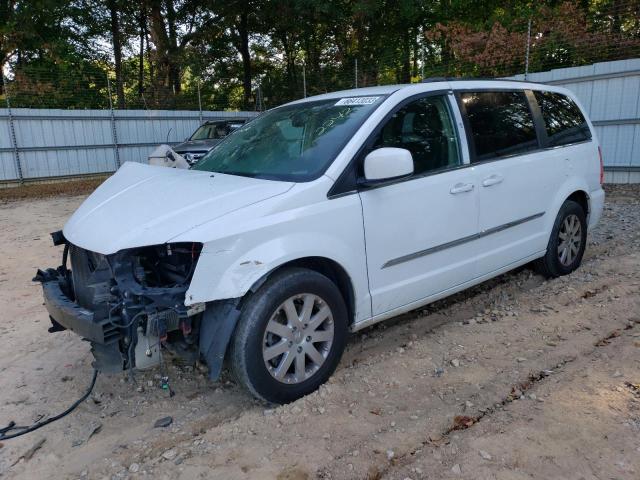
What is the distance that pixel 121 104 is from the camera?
58.7ft

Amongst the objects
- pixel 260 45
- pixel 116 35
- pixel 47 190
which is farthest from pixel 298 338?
pixel 260 45

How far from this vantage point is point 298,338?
9.67 ft

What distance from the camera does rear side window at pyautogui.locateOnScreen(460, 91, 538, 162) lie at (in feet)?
12.9

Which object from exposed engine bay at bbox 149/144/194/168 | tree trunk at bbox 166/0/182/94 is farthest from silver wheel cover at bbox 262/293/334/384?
tree trunk at bbox 166/0/182/94

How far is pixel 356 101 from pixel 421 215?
937 mm

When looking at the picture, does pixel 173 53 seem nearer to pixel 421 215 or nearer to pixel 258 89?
pixel 258 89

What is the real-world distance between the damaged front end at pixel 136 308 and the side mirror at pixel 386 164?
1121mm

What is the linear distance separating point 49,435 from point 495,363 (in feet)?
8.97

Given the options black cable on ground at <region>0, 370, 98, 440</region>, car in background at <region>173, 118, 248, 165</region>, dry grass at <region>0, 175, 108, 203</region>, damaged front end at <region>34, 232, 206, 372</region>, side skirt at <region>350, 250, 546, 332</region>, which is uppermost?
car in background at <region>173, 118, 248, 165</region>

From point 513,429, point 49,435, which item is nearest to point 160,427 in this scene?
point 49,435

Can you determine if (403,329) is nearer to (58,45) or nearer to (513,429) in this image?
(513,429)

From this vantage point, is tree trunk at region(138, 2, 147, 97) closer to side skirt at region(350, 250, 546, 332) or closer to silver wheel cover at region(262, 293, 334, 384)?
side skirt at region(350, 250, 546, 332)

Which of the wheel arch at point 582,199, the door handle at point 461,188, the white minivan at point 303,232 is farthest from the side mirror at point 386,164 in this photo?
the wheel arch at point 582,199

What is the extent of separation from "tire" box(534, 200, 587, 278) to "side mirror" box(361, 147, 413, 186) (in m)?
2.28
